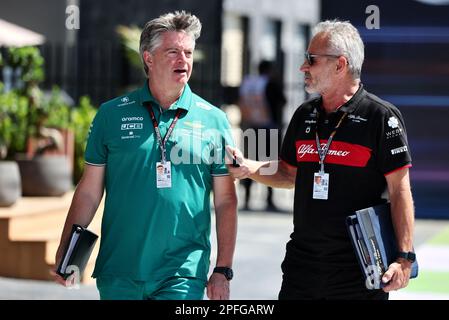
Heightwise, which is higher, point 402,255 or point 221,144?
point 221,144

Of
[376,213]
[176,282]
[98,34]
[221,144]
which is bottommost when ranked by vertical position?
[176,282]

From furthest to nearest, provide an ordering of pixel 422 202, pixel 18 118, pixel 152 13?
pixel 152 13
pixel 422 202
pixel 18 118

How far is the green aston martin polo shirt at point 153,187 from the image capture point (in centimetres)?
480

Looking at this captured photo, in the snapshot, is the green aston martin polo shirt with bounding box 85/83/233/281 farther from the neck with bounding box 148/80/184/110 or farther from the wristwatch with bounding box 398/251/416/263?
the wristwatch with bounding box 398/251/416/263

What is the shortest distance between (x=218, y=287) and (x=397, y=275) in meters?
0.78

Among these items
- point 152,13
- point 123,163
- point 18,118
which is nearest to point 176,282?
point 123,163

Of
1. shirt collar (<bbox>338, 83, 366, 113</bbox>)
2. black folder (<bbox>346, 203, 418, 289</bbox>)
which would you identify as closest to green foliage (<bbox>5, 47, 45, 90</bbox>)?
shirt collar (<bbox>338, 83, 366, 113</bbox>)

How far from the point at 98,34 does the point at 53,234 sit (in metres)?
16.9

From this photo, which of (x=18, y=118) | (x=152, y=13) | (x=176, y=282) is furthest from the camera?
(x=152, y=13)

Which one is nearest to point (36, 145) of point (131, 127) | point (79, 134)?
point (79, 134)

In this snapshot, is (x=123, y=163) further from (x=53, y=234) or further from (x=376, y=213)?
(x=53, y=234)

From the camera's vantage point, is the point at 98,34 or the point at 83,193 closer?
the point at 83,193

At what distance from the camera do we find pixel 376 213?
486cm

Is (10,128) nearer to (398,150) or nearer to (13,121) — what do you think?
(13,121)
